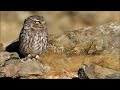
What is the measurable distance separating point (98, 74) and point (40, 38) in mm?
2522

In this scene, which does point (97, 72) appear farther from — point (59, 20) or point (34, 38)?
point (59, 20)

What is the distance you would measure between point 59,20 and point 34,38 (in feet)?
50.2

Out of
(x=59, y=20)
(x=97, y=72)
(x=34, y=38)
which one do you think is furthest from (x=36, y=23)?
(x=59, y=20)

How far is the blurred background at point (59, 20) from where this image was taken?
26359mm

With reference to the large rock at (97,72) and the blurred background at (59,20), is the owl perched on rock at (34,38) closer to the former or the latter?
the large rock at (97,72)

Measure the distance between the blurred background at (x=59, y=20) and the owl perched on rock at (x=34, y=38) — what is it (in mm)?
11869

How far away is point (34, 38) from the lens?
13.4m

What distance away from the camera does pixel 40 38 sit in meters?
13.4

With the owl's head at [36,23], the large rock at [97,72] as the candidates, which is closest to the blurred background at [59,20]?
the owl's head at [36,23]

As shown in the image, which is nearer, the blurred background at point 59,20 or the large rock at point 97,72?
the large rock at point 97,72

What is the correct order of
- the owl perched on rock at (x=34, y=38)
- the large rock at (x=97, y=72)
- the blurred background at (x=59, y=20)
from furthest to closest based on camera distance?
the blurred background at (x=59, y=20)
the owl perched on rock at (x=34, y=38)
the large rock at (x=97, y=72)
